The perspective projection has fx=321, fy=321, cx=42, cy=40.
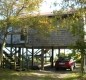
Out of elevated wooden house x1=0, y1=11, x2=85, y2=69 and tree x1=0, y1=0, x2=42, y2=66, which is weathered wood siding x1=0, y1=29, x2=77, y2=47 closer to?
elevated wooden house x1=0, y1=11, x2=85, y2=69

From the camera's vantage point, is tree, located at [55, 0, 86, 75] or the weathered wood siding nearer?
tree, located at [55, 0, 86, 75]

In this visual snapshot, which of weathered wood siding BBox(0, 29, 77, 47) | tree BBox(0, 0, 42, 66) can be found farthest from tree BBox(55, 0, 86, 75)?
weathered wood siding BBox(0, 29, 77, 47)

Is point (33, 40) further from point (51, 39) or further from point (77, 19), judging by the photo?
point (77, 19)

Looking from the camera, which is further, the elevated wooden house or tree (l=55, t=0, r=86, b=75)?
the elevated wooden house

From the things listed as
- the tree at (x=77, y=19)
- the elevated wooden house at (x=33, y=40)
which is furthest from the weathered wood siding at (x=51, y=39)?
the tree at (x=77, y=19)

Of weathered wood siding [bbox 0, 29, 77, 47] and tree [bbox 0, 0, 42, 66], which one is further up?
tree [bbox 0, 0, 42, 66]

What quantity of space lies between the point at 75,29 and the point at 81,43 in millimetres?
1271

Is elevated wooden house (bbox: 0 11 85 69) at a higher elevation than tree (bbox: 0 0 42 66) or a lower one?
lower

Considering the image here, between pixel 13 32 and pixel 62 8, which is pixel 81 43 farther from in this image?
pixel 13 32

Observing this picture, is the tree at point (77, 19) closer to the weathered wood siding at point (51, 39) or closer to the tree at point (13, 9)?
the tree at point (13, 9)

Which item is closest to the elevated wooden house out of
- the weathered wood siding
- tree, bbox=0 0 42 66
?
the weathered wood siding

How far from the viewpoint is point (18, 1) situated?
25.9m

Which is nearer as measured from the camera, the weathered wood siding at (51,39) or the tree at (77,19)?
the tree at (77,19)

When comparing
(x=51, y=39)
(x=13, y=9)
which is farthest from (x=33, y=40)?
(x=13, y=9)
